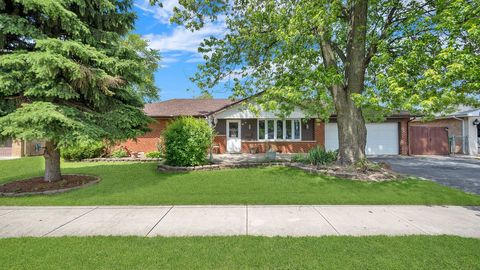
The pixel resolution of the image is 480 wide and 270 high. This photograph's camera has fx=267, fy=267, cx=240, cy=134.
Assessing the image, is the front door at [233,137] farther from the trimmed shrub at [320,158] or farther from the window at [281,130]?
the trimmed shrub at [320,158]

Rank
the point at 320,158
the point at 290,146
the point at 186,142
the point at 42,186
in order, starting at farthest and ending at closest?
the point at 290,146, the point at 320,158, the point at 186,142, the point at 42,186

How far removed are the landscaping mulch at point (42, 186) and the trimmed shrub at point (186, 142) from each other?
9.75 ft

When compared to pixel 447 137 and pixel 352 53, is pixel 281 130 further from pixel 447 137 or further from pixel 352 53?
pixel 447 137

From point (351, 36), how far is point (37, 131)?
10596mm

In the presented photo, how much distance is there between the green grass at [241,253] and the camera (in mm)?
3500

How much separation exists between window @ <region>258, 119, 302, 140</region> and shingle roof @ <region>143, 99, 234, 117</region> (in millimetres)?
3207

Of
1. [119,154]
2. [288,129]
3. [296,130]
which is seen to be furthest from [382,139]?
[119,154]

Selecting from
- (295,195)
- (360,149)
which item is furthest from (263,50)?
(295,195)

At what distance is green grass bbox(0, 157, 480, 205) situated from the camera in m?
6.88

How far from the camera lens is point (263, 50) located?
446 inches

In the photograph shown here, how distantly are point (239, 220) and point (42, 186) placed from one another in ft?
22.4

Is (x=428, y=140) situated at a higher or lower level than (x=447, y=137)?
lower

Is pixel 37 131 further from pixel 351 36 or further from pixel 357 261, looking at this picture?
pixel 351 36

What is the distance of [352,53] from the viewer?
10227 millimetres
